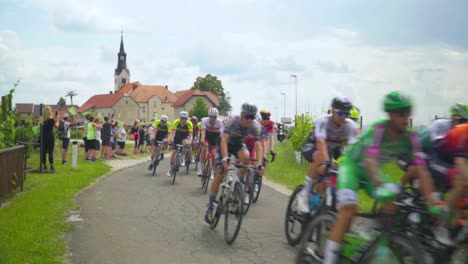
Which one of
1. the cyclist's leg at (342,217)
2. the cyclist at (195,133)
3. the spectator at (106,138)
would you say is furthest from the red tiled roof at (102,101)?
the cyclist's leg at (342,217)

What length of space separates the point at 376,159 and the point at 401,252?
0.95 meters

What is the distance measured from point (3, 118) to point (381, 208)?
1437 cm

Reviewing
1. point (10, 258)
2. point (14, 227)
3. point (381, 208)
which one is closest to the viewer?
point (381, 208)

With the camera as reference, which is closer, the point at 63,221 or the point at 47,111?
the point at 63,221

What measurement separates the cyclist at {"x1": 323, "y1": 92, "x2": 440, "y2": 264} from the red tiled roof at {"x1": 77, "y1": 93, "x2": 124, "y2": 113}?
14726 cm

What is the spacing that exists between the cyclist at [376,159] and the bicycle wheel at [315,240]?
1.44 feet

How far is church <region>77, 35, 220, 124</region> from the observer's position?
142m

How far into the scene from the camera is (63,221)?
9492 mm

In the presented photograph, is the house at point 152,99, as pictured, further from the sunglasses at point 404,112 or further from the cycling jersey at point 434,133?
the sunglasses at point 404,112

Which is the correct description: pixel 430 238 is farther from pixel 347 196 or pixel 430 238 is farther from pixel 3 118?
pixel 3 118

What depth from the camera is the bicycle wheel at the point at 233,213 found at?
7.84 m

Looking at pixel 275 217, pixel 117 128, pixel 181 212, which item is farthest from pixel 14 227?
pixel 117 128

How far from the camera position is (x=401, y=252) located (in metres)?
4.32

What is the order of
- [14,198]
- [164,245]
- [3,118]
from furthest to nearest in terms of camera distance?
[3,118] → [14,198] → [164,245]
